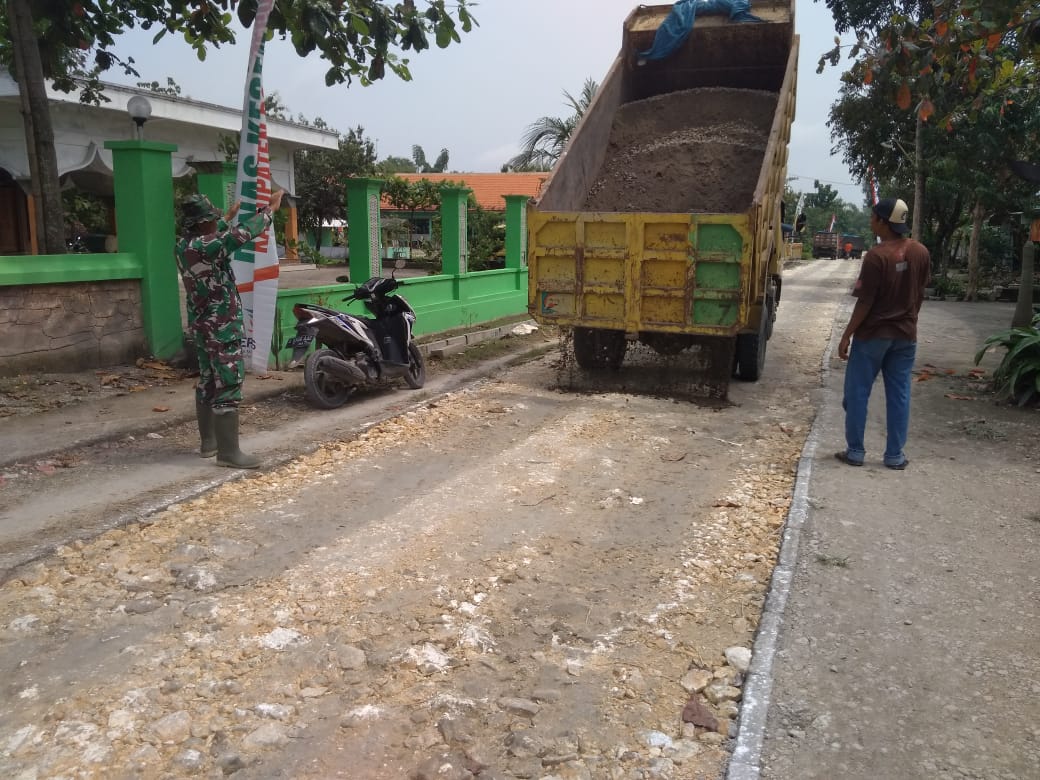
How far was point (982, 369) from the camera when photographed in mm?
9156

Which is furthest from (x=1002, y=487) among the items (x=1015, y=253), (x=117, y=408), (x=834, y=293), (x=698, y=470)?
(x=1015, y=253)

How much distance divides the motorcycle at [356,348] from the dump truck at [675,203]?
1294 millimetres

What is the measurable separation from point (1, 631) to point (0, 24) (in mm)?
9415

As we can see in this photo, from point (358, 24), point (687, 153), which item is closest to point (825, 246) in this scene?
point (687, 153)

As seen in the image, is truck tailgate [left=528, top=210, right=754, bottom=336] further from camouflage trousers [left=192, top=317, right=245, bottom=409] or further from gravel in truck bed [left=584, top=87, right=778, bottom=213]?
camouflage trousers [left=192, top=317, right=245, bottom=409]

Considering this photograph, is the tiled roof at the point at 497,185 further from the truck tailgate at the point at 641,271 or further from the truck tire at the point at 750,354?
the truck tailgate at the point at 641,271

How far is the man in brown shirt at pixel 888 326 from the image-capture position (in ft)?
17.6

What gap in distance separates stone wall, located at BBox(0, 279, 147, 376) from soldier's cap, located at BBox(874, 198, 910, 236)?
6335 mm

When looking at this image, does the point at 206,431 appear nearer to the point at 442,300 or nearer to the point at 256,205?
the point at 256,205

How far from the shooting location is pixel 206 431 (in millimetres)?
5520

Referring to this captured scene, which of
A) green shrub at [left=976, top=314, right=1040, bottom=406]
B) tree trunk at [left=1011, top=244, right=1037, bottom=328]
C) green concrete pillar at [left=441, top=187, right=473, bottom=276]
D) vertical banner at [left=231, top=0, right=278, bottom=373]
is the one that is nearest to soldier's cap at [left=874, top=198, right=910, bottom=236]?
green shrub at [left=976, top=314, right=1040, bottom=406]

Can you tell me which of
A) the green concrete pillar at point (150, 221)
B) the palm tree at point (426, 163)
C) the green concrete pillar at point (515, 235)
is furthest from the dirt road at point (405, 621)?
the palm tree at point (426, 163)

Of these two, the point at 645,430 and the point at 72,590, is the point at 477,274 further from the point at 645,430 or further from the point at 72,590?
the point at 72,590

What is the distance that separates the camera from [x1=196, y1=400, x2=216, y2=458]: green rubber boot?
215 inches
